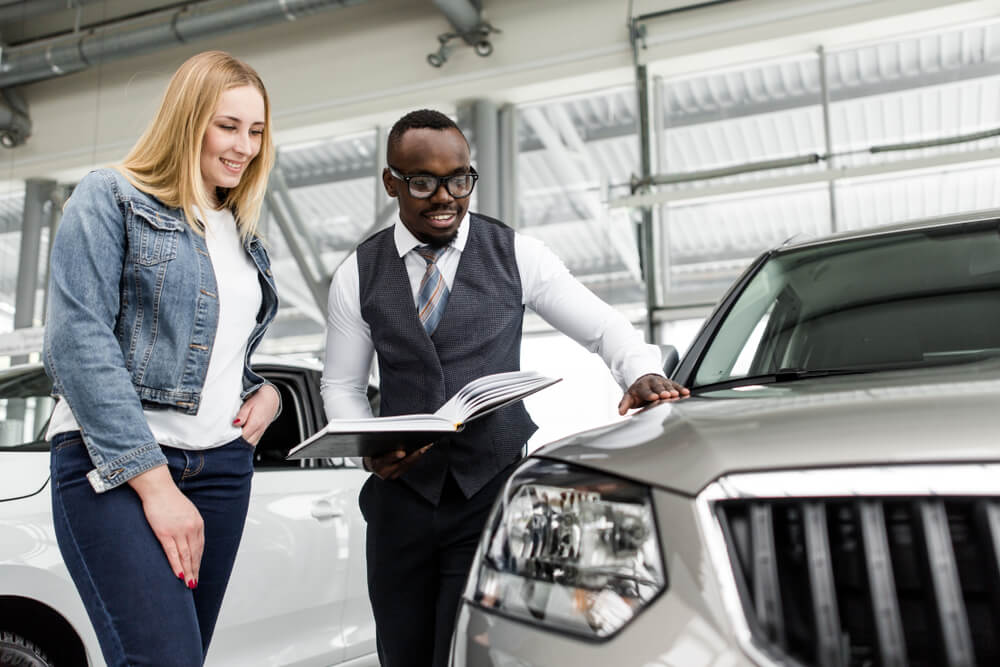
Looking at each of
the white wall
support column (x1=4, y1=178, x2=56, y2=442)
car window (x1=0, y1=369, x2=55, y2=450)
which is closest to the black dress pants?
car window (x1=0, y1=369, x2=55, y2=450)

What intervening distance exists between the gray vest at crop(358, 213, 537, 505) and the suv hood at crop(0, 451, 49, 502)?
1.08 m

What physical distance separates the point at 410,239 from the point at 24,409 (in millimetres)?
1454

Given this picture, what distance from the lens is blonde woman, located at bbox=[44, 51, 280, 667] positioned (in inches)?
50.4

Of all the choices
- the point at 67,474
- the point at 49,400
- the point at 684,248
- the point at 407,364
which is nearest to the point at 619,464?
the point at 407,364

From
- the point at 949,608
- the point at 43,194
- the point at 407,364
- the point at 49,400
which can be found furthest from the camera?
the point at 43,194

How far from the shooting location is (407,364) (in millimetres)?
1670

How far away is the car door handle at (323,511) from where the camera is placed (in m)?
2.92

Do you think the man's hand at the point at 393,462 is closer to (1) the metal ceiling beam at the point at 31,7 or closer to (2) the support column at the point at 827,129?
(2) the support column at the point at 827,129

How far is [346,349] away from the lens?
1817 mm

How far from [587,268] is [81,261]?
6.92 m

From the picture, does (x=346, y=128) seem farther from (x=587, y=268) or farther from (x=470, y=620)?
(x=470, y=620)

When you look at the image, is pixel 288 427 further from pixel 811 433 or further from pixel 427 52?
pixel 427 52

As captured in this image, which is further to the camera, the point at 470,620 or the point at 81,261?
the point at 81,261

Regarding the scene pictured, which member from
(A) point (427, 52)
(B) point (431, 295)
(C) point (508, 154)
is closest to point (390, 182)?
(B) point (431, 295)
